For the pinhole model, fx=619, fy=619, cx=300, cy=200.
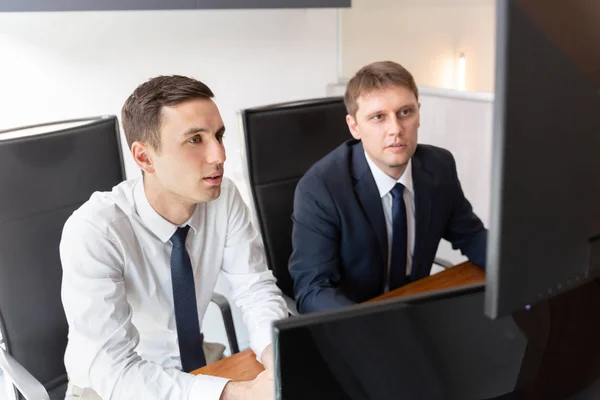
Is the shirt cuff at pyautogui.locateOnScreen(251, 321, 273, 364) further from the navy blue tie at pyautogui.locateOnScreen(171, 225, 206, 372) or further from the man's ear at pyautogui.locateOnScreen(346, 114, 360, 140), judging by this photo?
the man's ear at pyautogui.locateOnScreen(346, 114, 360, 140)

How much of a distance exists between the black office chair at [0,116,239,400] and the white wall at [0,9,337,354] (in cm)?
84

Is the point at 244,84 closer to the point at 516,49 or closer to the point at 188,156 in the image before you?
the point at 188,156

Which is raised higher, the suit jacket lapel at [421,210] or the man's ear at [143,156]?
the man's ear at [143,156]

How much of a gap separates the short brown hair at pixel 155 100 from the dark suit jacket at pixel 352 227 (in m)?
0.46

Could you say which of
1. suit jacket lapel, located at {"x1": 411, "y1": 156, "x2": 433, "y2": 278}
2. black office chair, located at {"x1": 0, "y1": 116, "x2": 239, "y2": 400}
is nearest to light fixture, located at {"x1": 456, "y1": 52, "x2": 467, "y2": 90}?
suit jacket lapel, located at {"x1": 411, "y1": 156, "x2": 433, "y2": 278}

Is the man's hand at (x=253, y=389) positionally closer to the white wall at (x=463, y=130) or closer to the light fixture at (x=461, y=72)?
the white wall at (x=463, y=130)

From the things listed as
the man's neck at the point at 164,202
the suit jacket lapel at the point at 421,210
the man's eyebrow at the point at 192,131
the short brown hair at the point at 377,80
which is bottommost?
the suit jacket lapel at the point at 421,210

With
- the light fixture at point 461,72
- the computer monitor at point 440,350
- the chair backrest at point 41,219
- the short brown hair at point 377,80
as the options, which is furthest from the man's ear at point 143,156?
the light fixture at point 461,72

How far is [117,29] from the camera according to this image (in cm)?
263

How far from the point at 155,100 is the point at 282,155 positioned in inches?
24.8

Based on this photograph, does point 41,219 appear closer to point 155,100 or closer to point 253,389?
point 155,100

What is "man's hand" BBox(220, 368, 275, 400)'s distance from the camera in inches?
39.3

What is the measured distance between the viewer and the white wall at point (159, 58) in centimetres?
246

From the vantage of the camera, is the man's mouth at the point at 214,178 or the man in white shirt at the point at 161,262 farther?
the man's mouth at the point at 214,178
